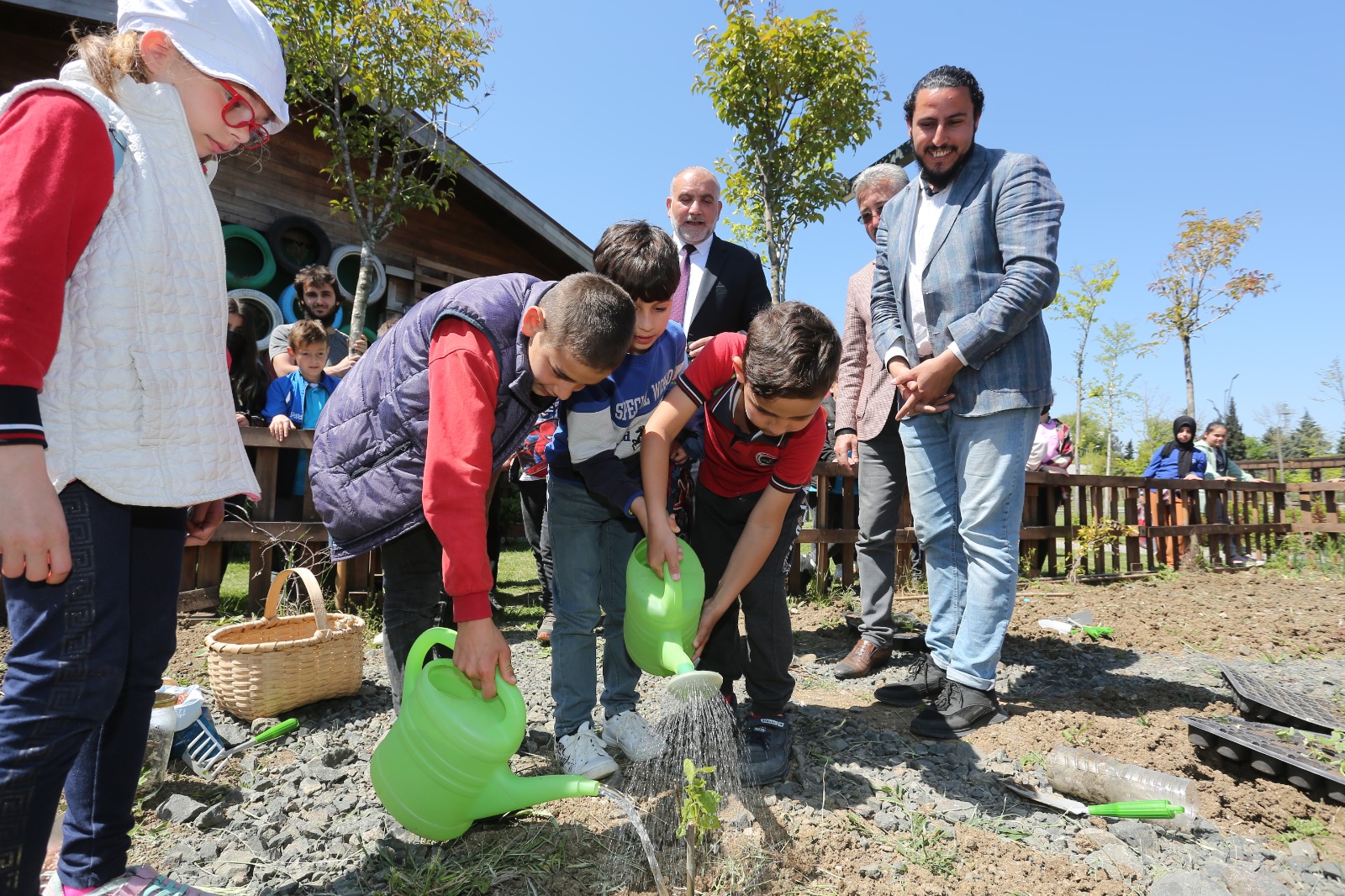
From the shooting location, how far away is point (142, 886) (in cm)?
141

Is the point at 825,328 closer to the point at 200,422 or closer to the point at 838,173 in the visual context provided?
the point at 200,422

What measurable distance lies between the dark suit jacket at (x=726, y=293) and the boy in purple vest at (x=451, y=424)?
1.55 m

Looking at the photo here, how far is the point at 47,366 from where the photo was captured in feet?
3.72

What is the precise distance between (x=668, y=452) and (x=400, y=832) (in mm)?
1210

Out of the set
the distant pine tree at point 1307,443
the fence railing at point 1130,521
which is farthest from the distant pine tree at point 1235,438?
the fence railing at point 1130,521

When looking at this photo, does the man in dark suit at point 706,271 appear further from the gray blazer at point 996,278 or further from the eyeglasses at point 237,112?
the eyeglasses at point 237,112

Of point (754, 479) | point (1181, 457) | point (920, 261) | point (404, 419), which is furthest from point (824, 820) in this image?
point (1181, 457)

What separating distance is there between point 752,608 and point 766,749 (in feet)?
1.38

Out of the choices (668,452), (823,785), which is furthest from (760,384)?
(823,785)

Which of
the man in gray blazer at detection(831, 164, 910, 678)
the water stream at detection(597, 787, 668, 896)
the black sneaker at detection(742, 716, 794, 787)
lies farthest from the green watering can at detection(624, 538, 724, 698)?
the man in gray blazer at detection(831, 164, 910, 678)

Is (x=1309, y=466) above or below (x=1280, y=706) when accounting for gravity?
above

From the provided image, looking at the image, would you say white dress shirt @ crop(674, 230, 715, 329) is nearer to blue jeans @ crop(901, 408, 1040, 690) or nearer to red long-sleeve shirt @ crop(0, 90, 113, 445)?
blue jeans @ crop(901, 408, 1040, 690)

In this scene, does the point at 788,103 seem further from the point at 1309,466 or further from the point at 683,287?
the point at 1309,466

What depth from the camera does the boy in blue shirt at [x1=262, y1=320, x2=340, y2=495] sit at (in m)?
4.34
